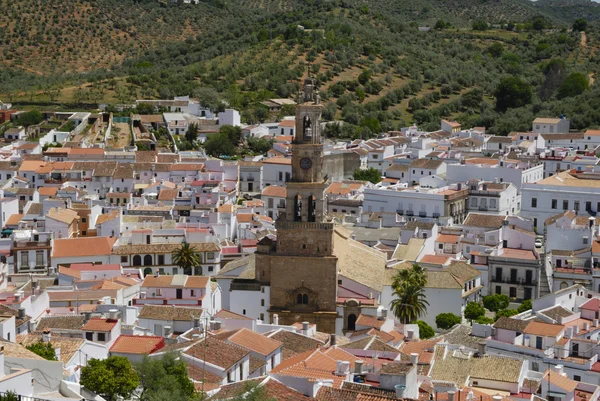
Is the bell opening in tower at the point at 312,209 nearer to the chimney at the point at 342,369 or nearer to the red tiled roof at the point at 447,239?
the red tiled roof at the point at 447,239

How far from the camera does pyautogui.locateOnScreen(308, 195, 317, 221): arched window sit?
34750 mm

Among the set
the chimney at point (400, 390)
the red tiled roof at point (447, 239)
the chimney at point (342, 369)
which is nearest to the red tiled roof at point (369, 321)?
the chimney at point (342, 369)

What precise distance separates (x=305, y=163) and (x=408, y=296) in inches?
230

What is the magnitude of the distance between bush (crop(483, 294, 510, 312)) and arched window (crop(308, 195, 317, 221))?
8.88 metres

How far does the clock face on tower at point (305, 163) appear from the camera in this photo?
3516 centimetres

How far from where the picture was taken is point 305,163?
3522 cm

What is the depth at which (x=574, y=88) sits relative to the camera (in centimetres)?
9231

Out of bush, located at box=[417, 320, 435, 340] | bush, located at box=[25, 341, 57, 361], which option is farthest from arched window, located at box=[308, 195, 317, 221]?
bush, located at box=[25, 341, 57, 361]

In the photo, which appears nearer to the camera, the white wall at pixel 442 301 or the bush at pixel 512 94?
the white wall at pixel 442 301

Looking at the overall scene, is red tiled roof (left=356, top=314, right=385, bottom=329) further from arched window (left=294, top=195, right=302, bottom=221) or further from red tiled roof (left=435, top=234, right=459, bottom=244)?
red tiled roof (left=435, top=234, right=459, bottom=244)

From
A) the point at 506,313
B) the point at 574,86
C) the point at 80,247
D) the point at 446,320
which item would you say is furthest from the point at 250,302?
the point at 574,86

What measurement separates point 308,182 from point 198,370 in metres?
13.7

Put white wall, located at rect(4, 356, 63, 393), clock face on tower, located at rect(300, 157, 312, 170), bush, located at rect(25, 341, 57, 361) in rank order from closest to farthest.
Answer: white wall, located at rect(4, 356, 63, 393) → bush, located at rect(25, 341, 57, 361) → clock face on tower, located at rect(300, 157, 312, 170)

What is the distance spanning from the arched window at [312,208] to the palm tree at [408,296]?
3.84 metres
